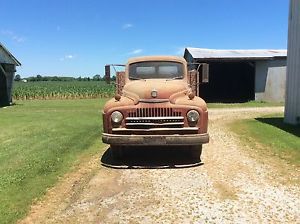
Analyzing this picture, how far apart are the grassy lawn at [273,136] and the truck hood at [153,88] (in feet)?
9.16

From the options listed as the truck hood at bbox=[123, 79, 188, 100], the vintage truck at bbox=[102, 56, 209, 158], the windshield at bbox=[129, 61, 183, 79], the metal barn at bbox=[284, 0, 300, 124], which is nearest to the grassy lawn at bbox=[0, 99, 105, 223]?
the vintage truck at bbox=[102, 56, 209, 158]

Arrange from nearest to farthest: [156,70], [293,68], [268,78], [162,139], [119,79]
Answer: [162,139] < [156,70] < [119,79] < [293,68] < [268,78]

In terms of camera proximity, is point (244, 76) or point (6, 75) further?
point (244, 76)

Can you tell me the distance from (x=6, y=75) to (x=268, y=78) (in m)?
19.1

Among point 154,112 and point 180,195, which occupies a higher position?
point 154,112

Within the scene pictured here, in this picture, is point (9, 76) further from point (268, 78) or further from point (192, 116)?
point (192, 116)

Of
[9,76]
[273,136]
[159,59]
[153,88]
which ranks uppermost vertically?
[159,59]

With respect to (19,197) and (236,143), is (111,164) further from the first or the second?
(236,143)

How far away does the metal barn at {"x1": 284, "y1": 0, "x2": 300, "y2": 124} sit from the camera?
543 inches

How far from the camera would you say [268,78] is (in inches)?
1038

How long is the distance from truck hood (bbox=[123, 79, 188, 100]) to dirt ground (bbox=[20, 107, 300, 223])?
1537 millimetres

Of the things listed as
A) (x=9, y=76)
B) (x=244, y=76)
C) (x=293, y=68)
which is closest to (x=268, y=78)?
(x=244, y=76)

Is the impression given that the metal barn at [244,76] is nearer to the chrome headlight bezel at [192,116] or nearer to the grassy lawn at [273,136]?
the grassy lawn at [273,136]

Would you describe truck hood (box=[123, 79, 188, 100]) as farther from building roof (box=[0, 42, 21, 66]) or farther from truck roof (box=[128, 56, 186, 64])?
building roof (box=[0, 42, 21, 66])
